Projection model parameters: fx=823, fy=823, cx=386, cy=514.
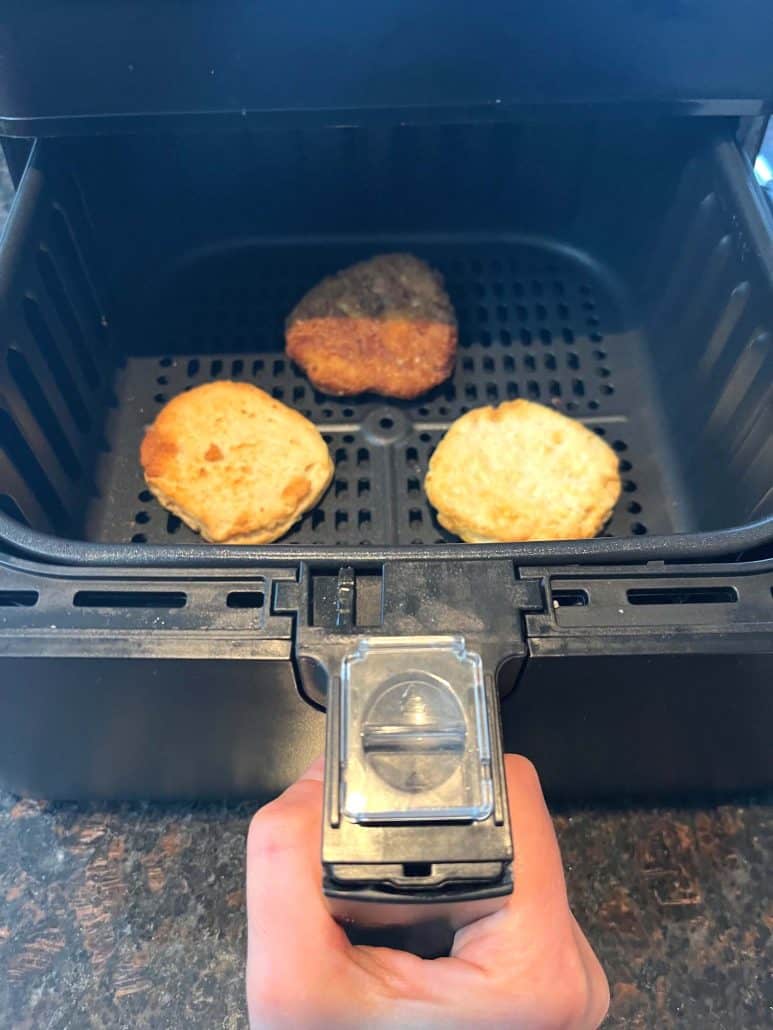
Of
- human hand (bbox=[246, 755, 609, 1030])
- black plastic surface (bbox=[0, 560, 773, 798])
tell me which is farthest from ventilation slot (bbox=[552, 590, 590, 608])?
human hand (bbox=[246, 755, 609, 1030])

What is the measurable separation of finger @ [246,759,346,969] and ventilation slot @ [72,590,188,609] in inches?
5.1

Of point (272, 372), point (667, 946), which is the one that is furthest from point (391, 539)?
point (667, 946)

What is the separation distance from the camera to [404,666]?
1.42 ft

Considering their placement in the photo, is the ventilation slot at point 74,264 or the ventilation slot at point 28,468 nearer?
the ventilation slot at point 28,468

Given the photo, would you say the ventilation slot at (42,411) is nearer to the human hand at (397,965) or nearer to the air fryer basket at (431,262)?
the air fryer basket at (431,262)

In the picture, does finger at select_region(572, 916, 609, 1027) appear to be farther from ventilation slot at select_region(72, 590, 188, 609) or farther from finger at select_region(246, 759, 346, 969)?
ventilation slot at select_region(72, 590, 188, 609)

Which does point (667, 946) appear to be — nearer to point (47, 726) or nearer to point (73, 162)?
point (47, 726)

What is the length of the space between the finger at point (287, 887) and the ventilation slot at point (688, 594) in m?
0.22

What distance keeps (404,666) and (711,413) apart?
1.50 feet

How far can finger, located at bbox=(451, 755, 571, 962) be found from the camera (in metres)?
0.42

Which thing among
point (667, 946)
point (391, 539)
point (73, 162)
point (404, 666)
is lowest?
point (667, 946)

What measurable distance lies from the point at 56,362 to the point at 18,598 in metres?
0.33

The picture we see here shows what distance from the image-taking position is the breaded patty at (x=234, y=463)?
744mm

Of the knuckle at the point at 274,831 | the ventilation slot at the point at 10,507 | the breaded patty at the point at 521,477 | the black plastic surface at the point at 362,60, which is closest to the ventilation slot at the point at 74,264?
the black plastic surface at the point at 362,60
